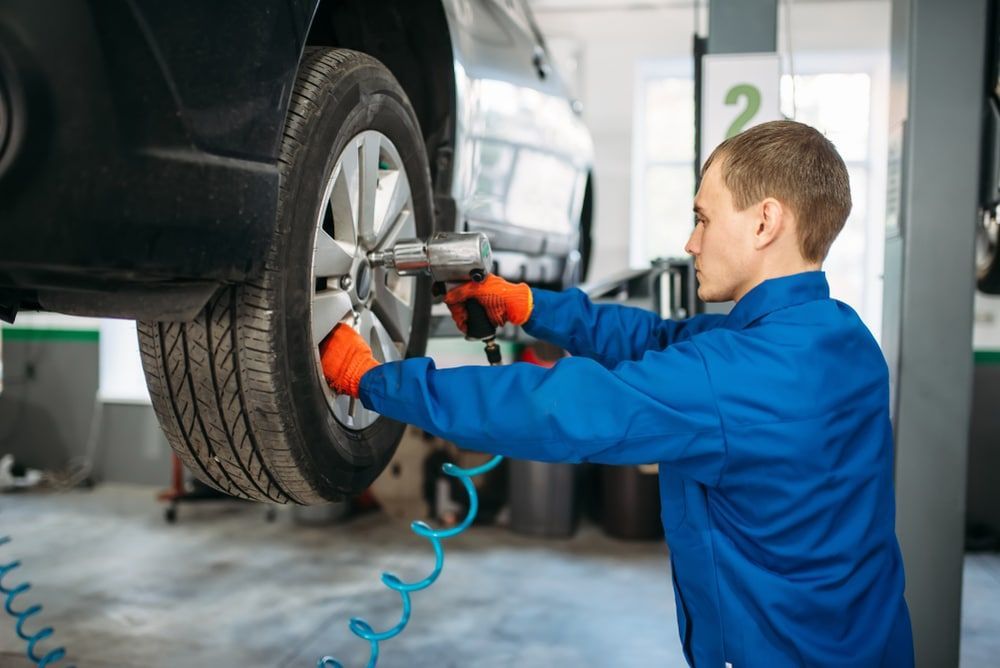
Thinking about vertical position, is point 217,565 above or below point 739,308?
below

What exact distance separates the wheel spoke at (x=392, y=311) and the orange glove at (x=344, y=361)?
19cm

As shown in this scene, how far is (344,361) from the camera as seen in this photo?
1377mm

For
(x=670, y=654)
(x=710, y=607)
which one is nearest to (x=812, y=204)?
(x=710, y=607)

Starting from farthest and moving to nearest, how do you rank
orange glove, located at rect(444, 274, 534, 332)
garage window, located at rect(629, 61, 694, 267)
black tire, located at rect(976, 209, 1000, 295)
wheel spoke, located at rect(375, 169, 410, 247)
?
garage window, located at rect(629, 61, 694, 267) → black tire, located at rect(976, 209, 1000, 295) → orange glove, located at rect(444, 274, 534, 332) → wheel spoke, located at rect(375, 169, 410, 247)

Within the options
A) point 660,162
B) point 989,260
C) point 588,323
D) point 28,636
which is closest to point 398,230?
point 588,323

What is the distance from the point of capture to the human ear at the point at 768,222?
134 cm

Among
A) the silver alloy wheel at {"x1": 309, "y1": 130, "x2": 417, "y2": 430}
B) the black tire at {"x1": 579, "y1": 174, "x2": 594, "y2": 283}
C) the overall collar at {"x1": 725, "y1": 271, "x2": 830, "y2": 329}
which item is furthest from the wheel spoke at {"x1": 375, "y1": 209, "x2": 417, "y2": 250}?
the black tire at {"x1": 579, "y1": 174, "x2": 594, "y2": 283}

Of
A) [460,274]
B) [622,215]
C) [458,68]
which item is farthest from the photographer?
[622,215]

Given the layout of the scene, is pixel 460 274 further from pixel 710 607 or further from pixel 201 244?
pixel 710 607

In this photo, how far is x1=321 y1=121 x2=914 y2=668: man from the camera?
1171 mm

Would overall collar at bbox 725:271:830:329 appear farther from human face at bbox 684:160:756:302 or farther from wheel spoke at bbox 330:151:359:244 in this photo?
wheel spoke at bbox 330:151:359:244

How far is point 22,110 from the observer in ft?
2.85

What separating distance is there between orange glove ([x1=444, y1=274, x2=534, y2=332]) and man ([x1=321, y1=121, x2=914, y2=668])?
1.08ft

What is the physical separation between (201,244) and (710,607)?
3.15 ft
